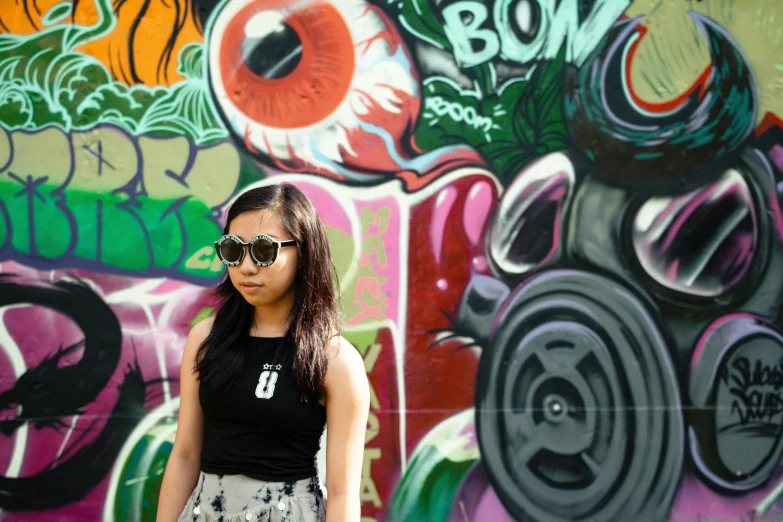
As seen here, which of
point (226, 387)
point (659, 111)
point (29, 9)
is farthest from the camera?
point (659, 111)

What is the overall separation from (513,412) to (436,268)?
2.69 ft

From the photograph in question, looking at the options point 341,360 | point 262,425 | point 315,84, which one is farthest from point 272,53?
point 262,425

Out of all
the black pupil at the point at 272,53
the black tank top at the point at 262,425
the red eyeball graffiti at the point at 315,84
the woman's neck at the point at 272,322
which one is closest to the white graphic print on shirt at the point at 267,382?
the black tank top at the point at 262,425

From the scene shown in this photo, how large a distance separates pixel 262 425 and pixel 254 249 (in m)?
0.46

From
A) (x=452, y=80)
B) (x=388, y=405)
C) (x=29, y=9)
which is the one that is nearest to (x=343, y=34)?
(x=452, y=80)

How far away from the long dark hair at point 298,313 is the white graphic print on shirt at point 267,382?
65 millimetres

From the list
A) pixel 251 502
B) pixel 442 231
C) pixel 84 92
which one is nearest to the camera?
pixel 251 502

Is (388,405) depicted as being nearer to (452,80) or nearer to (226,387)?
(452,80)

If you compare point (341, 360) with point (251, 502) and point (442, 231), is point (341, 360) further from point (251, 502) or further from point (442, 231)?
point (442, 231)

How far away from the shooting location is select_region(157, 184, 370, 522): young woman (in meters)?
2.12

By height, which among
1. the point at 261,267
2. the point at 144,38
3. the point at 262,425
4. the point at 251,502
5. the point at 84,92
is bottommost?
the point at 251,502

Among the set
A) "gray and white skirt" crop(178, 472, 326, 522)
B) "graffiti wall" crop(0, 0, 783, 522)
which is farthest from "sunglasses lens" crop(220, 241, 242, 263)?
"graffiti wall" crop(0, 0, 783, 522)

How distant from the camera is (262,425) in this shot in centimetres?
212

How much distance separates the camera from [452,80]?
164 inches
